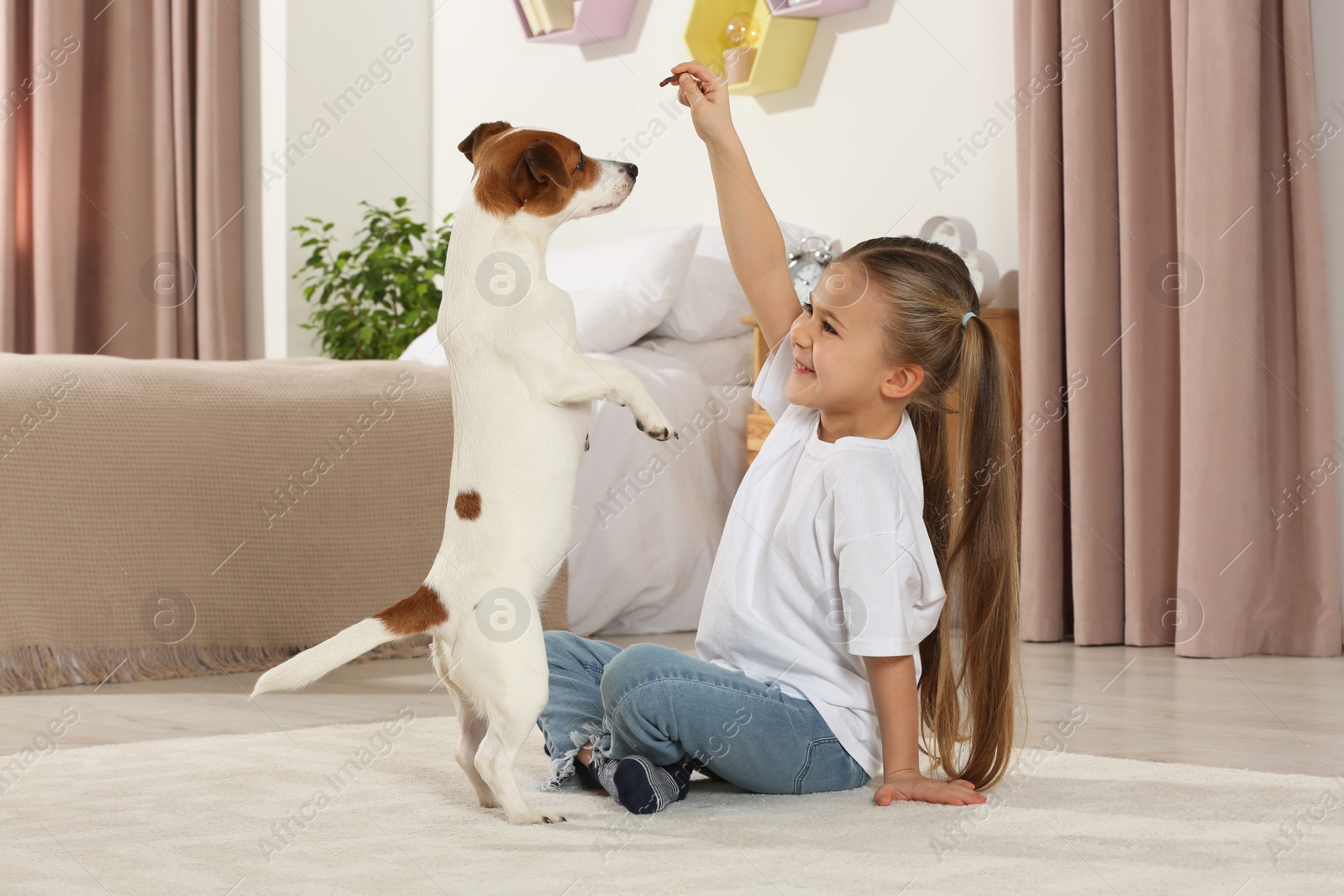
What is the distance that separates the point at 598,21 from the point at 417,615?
3046mm

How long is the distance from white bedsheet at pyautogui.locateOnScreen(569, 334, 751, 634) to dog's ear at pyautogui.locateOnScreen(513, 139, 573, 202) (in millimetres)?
1582

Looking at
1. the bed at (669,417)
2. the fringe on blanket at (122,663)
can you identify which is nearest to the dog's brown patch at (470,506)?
the fringe on blanket at (122,663)

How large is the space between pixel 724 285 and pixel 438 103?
1892 mm

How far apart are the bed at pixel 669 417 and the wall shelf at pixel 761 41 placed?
38 centimetres

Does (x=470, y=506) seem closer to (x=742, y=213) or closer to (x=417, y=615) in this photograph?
(x=417, y=615)

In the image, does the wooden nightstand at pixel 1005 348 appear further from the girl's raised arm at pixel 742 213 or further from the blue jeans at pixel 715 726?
the blue jeans at pixel 715 726

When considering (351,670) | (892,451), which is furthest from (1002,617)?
(351,670)

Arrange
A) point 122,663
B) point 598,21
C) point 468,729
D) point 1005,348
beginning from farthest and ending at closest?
point 598,21
point 1005,348
point 122,663
point 468,729

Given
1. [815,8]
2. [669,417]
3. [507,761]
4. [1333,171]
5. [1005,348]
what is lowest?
[507,761]

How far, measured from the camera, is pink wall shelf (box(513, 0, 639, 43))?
3.89 meters

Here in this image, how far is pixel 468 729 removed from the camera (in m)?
1.29

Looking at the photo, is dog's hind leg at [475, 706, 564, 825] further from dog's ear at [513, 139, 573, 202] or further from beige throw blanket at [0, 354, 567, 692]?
beige throw blanket at [0, 354, 567, 692]

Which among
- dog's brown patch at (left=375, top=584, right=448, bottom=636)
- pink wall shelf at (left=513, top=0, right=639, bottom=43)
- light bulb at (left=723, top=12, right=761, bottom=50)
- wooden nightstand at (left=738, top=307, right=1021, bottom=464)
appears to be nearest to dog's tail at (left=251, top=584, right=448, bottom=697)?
dog's brown patch at (left=375, top=584, right=448, bottom=636)

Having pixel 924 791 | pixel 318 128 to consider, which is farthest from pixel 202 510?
pixel 318 128
